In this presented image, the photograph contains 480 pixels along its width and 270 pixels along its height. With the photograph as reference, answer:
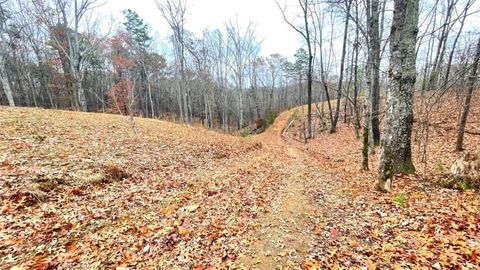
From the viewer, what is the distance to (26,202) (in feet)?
14.6

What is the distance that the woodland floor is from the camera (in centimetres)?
320

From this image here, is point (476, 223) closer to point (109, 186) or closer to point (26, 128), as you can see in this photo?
point (109, 186)

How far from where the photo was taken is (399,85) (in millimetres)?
5055

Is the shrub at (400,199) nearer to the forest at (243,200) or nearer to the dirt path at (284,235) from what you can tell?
the forest at (243,200)

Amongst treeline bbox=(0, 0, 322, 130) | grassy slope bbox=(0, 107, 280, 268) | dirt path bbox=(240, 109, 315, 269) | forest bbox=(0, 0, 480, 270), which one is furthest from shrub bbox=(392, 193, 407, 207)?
treeline bbox=(0, 0, 322, 130)

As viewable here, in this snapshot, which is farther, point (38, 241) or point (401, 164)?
point (401, 164)

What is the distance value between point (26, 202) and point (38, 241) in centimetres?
140

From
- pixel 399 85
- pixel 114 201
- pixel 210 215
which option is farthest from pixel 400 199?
pixel 114 201

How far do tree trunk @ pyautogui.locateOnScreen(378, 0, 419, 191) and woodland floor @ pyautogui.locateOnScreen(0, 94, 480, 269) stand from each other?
2.46ft

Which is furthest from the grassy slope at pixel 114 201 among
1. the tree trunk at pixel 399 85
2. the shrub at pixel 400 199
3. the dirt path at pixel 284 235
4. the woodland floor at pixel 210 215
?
the tree trunk at pixel 399 85

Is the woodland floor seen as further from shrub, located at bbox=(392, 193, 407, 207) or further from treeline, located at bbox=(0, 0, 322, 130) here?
treeline, located at bbox=(0, 0, 322, 130)

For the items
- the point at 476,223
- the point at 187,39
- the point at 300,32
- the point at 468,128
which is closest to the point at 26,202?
the point at 476,223

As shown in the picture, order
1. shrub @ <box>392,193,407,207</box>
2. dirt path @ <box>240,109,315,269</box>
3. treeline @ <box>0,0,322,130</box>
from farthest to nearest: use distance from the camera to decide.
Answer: treeline @ <box>0,0,322,130</box> → shrub @ <box>392,193,407,207</box> → dirt path @ <box>240,109,315,269</box>

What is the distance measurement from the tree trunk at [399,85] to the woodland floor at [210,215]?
0.75 m
